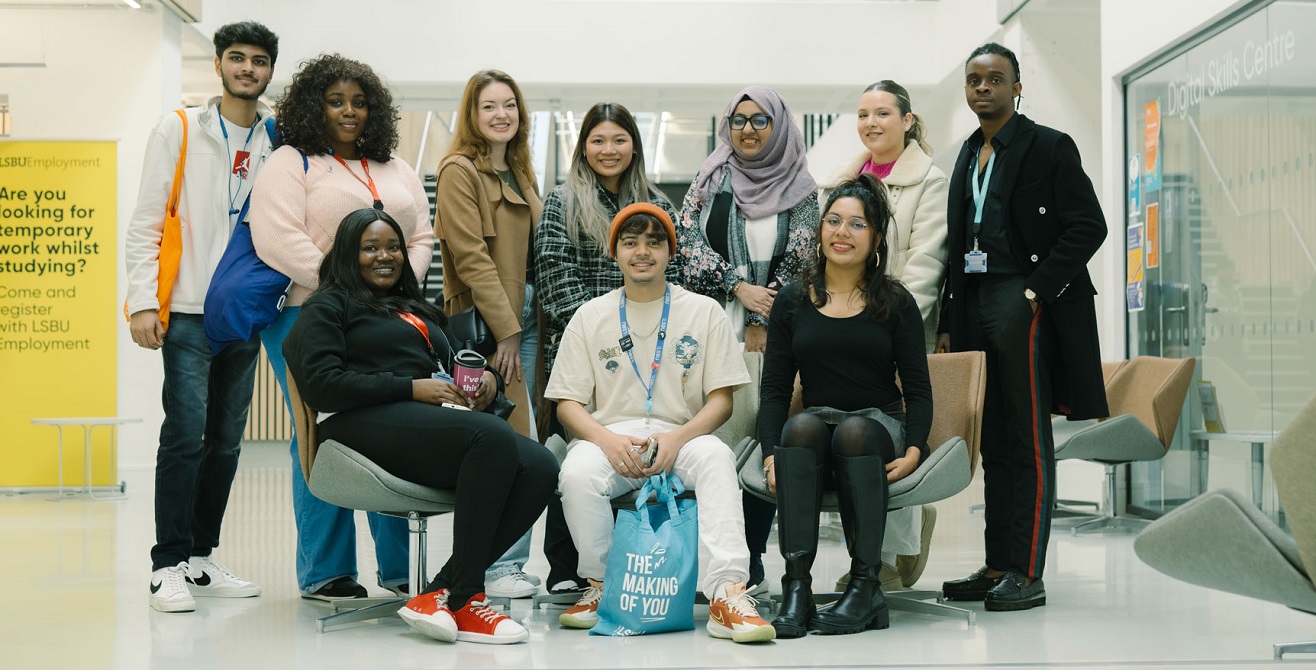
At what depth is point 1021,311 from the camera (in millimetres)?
3639

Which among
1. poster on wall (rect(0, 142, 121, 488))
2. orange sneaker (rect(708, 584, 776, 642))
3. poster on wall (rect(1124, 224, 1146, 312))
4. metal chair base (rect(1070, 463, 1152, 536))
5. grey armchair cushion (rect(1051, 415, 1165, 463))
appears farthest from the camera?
poster on wall (rect(0, 142, 121, 488))

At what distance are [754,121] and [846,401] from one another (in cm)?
105

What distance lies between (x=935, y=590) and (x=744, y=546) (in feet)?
3.56

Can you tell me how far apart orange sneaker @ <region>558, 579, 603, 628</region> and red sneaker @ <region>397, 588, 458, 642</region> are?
0.33 metres

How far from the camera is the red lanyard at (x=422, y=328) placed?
345 cm

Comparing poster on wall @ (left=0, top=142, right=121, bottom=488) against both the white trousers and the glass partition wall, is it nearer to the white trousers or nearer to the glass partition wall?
the white trousers

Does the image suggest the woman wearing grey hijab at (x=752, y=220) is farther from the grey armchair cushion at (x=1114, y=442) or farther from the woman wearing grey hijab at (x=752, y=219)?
the grey armchair cushion at (x=1114, y=442)

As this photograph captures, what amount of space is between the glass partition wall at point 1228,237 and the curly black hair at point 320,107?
3659 millimetres

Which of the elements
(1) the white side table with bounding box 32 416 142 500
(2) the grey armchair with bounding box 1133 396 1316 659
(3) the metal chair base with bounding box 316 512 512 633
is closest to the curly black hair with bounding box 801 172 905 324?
(3) the metal chair base with bounding box 316 512 512 633

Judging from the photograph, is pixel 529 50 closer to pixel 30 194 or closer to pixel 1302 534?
pixel 30 194

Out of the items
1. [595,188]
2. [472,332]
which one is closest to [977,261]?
[595,188]

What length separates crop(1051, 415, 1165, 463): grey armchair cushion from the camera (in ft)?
18.4

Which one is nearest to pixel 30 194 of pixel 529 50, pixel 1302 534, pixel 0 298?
pixel 0 298

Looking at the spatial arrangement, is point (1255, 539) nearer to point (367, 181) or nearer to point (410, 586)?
point (410, 586)
